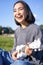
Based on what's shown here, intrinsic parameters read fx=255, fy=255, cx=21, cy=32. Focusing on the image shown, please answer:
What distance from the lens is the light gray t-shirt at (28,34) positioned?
255 cm

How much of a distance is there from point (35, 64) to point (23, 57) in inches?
5.6

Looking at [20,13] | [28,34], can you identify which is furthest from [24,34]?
[20,13]

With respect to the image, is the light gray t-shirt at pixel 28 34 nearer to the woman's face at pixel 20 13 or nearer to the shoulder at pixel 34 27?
the shoulder at pixel 34 27

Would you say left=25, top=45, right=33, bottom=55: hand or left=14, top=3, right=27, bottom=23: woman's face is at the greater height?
left=14, top=3, right=27, bottom=23: woman's face

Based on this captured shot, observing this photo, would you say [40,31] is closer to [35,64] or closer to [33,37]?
[33,37]

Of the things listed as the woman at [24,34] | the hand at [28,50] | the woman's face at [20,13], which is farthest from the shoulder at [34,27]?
the hand at [28,50]

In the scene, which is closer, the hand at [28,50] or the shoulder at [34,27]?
the hand at [28,50]

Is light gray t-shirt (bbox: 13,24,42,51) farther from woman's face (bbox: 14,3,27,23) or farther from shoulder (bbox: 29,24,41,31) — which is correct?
woman's face (bbox: 14,3,27,23)

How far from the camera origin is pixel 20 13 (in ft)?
8.84

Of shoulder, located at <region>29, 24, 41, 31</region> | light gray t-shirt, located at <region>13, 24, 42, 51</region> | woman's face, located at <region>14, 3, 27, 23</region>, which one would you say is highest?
woman's face, located at <region>14, 3, 27, 23</region>

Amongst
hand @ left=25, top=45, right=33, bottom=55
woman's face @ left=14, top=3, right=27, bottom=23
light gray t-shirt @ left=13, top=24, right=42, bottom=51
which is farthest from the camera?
woman's face @ left=14, top=3, right=27, bottom=23

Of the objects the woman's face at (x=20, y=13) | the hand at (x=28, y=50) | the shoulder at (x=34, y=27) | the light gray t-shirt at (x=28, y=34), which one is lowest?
the hand at (x=28, y=50)

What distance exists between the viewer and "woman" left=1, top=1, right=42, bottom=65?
7.98 feet

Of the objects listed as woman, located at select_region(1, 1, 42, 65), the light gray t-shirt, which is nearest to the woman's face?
woman, located at select_region(1, 1, 42, 65)
